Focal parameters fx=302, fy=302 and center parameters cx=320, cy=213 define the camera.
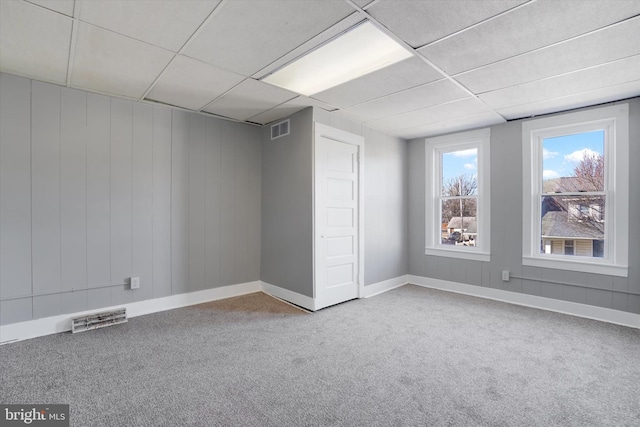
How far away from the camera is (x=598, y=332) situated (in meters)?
3.09

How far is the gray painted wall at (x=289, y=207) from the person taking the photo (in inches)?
148

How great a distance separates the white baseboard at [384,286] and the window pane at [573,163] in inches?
94.4

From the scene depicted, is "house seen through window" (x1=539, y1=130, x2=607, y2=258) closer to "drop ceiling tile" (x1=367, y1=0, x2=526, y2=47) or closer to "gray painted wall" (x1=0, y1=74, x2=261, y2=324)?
"drop ceiling tile" (x1=367, y1=0, x2=526, y2=47)

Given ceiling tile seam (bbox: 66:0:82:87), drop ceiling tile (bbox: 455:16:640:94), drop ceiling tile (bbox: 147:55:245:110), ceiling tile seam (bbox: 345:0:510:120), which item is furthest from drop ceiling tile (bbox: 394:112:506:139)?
ceiling tile seam (bbox: 66:0:82:87)

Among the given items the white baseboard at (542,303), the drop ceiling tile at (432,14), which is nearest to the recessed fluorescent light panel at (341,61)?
the drop ceiling tile at (432,14)

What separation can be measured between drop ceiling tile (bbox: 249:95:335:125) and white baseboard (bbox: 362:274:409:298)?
2.59 m

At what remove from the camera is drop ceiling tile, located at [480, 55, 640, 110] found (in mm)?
2615

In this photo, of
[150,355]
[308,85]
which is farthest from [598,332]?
[150,355]

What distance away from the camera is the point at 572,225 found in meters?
3.75

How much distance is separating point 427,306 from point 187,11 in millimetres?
3894

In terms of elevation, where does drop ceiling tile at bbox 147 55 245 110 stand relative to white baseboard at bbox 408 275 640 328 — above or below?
above

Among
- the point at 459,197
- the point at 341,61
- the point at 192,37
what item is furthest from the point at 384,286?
the point at 192,37

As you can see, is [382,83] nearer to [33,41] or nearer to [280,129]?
[280,129]

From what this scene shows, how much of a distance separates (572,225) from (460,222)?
135cm
